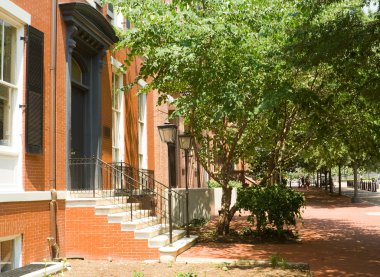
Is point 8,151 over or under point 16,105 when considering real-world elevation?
under

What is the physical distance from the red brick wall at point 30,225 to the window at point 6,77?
46.1 inches

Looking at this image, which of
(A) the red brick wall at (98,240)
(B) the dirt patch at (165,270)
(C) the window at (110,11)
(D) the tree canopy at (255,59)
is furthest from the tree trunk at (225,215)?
(C) the window at (110,11)

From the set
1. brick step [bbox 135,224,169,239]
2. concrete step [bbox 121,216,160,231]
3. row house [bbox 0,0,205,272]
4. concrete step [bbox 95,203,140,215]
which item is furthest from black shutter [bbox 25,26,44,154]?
brick step [bbox 135,224,169,239]

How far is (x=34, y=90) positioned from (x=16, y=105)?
1.57ft

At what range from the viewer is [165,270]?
7.90 m

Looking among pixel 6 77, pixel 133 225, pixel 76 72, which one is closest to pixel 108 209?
pixel 133 225

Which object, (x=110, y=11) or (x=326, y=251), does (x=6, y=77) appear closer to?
(x=110, y=11)

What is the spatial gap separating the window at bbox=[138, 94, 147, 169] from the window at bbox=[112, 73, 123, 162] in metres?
1.92

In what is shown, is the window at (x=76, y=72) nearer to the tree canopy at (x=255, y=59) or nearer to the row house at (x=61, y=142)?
the row house at (x=61, y=142)

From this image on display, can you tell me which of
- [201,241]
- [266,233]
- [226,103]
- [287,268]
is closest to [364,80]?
[226,103]

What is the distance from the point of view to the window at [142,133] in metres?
14.4

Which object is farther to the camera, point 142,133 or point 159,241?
point 142,133

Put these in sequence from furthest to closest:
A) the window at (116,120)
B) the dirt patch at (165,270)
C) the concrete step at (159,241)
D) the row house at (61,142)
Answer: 1. the window at (116,120)
2. the concrete step at (159,241)
3. the row house at (61,142)
4. the dirt patch at (165,270)

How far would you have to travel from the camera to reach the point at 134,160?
13367 mm
